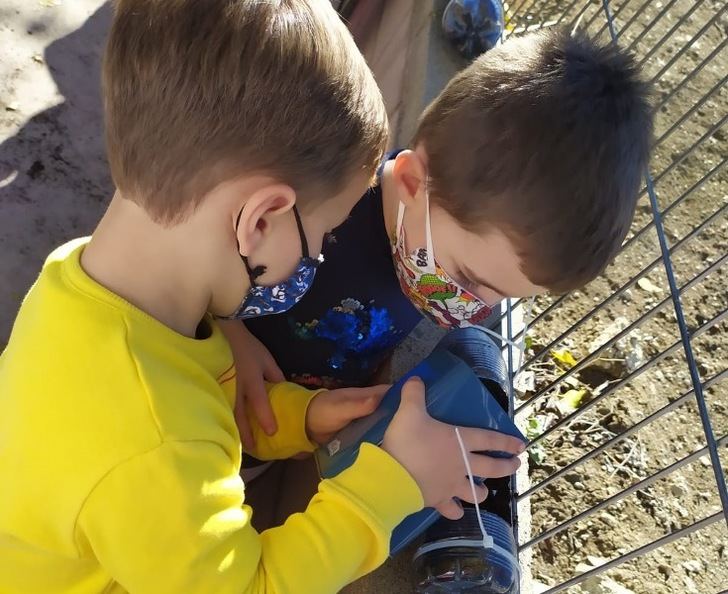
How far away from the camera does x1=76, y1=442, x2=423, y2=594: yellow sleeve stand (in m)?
1.09

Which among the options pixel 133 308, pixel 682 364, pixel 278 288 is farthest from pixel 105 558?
pixel 682 364

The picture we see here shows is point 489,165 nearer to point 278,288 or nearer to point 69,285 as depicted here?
point 278,288

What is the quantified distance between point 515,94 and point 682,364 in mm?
1767

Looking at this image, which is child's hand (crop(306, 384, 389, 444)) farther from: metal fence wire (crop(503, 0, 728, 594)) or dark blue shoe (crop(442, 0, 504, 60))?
dark blue shoe (crop(442, 0, 504, 60))

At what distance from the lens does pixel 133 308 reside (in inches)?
48.1

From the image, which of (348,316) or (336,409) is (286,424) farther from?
(348,316)

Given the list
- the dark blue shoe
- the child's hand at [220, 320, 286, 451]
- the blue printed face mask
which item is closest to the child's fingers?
the child's hand at [220, 320, 286, 451]

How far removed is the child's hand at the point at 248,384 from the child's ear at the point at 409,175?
0.50 metres

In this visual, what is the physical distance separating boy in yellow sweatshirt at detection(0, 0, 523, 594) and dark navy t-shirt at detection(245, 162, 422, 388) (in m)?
0.48

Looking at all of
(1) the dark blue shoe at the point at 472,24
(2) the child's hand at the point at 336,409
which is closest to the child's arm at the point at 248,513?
(2) the child's hand at the point at 336,409

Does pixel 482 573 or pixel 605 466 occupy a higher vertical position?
pixel 482 573

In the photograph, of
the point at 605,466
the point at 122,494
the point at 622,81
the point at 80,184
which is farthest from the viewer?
the point at 80,184

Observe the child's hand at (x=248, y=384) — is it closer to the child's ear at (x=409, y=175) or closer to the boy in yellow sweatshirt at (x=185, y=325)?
the boy in yellow sweatshirt at (x=185, y=325)

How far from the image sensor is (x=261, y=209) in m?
1.19
